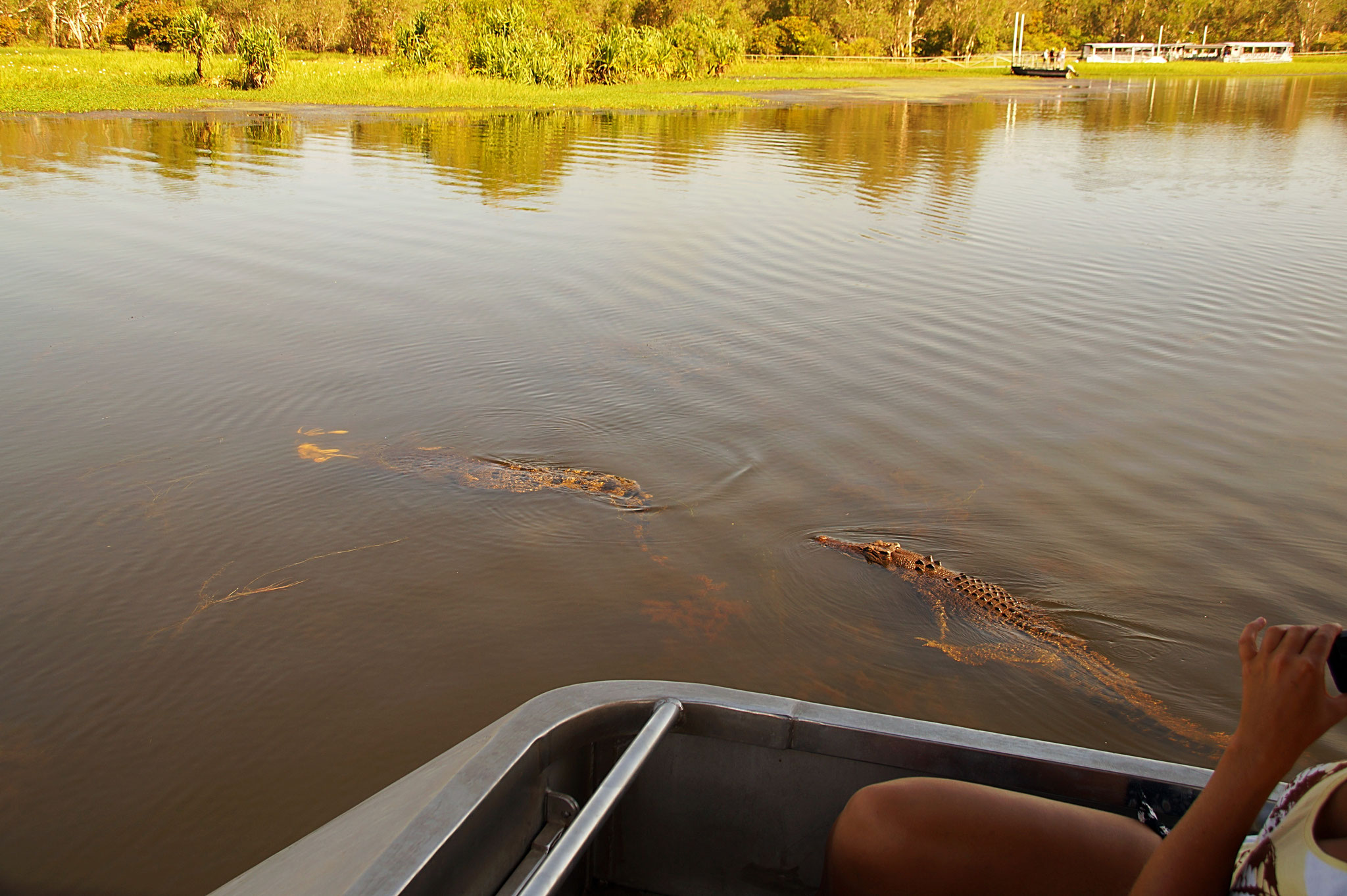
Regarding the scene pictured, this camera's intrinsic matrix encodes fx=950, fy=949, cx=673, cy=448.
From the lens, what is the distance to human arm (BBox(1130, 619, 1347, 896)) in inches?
54.1

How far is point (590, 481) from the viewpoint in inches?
213

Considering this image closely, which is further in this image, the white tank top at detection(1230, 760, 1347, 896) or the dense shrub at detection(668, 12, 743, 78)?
the dense shrub at detection(668, 12, 743, 78)

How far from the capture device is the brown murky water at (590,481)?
3.62 meters

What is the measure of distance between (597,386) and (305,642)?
3.30m

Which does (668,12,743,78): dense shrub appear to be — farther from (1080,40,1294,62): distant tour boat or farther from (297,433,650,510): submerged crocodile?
(297,433,650,510): submerged crocodile

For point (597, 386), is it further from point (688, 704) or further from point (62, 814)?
point (688, 704)

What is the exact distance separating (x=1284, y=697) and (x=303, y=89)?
1379 inches

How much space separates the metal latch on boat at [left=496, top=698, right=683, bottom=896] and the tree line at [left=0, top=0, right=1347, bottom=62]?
36114 mm

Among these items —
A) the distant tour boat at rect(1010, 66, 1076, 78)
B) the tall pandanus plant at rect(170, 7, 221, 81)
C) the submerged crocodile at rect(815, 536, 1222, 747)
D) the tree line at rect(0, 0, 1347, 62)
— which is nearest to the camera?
the submerged crocodile at rect(815, 536, 1222, 747)

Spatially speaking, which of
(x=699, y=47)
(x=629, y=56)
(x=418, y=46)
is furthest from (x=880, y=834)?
(x=699, y=47)

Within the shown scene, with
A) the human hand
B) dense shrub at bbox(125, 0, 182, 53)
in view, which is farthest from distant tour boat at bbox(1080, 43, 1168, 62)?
the human hand

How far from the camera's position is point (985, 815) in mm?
1802

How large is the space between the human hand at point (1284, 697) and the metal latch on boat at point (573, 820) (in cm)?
101

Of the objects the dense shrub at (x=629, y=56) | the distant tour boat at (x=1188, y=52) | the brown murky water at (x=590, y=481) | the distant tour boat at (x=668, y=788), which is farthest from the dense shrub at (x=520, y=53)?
the distant tour boat at (x=1188, y=52)
